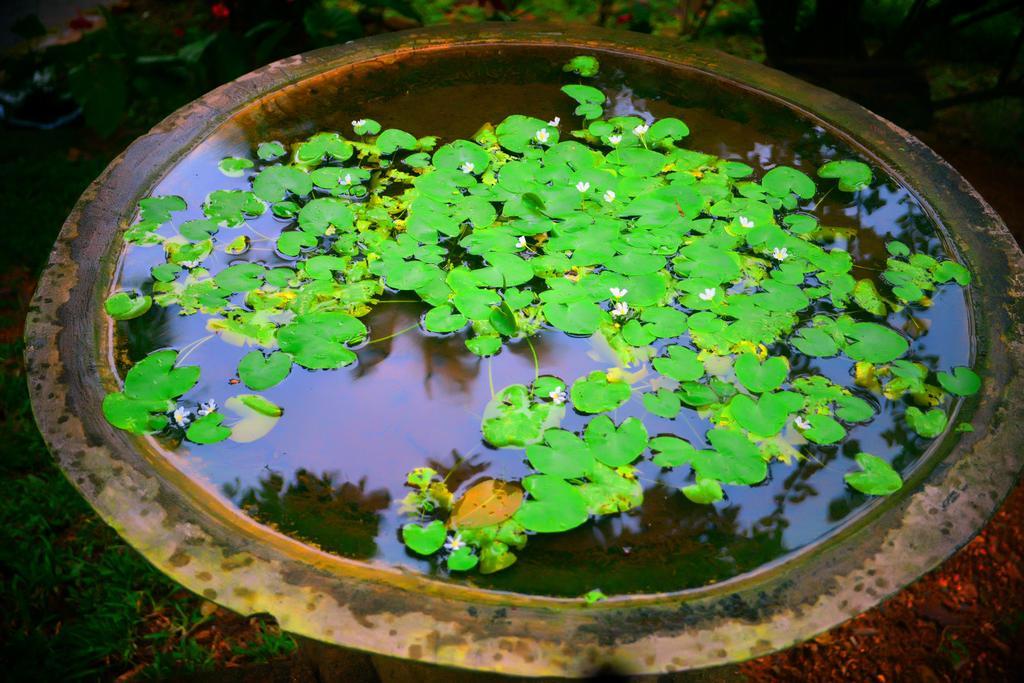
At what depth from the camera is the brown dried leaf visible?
1.26m

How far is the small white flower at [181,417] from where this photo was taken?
137 cm

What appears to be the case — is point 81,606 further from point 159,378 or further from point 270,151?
point 270,151

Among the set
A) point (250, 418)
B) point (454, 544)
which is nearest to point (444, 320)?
point (250, 418)

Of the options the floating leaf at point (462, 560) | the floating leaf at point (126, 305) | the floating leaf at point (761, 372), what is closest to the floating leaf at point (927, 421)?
the floating leaf at point (761, 372)

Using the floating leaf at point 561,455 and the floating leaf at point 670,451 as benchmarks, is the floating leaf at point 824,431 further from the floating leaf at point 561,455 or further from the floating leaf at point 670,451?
the floating leaf at point 561,455

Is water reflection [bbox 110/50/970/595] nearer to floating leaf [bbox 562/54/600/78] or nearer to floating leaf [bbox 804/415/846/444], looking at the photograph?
floating leaf [bbox 804/415/846/444]

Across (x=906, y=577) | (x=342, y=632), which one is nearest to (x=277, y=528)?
(x=342, y=632)

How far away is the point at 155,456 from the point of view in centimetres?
130

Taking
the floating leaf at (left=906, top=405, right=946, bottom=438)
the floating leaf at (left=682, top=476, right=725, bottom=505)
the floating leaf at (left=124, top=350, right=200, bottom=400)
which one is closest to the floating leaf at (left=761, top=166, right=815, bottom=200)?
the floating leaf at (left=906, top=405, right=946, bottom=438)

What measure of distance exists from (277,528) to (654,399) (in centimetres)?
71

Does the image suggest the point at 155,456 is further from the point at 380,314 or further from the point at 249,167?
the point at 249,167

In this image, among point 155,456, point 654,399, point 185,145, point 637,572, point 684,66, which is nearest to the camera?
point 637,572

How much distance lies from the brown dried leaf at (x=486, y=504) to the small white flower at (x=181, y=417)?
516 millimetres

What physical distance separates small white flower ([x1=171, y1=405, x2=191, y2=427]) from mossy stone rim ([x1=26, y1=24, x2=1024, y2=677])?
0.08m
